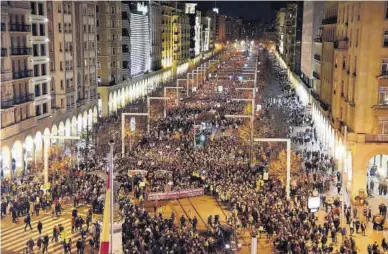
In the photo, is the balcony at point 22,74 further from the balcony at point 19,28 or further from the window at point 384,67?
the window at point 384,67

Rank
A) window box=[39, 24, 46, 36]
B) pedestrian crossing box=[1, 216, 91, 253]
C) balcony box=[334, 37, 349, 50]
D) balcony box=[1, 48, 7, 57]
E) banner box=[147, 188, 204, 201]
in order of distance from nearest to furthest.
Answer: pedestrian crossing box=[1, 216, 91, 253]
banner box=[147, 188, 204, 201]
balcony box=[1, 48, 7, 57]
balcony box=[334, 37, 349, 50]
window box=[39, 24, 46, 36]

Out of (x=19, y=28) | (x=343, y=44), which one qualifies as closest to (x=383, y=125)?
(x=343, y=44)

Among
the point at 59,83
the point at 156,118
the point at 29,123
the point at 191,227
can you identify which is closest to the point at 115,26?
the point at 156,118

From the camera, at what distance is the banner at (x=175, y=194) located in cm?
4747

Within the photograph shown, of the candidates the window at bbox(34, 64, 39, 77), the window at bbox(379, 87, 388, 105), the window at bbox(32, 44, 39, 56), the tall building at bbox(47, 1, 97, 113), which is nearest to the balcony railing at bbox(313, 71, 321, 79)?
the tall building at bbox(47, 1, 97, 113)

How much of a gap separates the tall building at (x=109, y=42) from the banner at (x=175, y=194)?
58.7 m

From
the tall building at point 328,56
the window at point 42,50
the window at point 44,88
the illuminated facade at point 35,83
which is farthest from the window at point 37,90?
the tall building at point 328,56

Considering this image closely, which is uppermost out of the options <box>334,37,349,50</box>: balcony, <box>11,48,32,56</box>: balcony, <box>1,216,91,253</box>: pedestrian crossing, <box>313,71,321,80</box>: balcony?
<box>334,37,349,50</box>: balcony

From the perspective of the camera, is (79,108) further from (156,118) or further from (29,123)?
(29,123)

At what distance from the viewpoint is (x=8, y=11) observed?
58719 mm

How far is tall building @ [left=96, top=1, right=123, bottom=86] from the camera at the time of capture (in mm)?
105125

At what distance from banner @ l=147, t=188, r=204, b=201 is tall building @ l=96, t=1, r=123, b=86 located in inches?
2309

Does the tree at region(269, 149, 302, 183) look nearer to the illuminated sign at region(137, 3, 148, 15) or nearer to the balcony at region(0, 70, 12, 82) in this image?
the balcony at region(0, 70, 12, 82)

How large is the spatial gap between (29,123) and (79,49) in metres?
23.5
